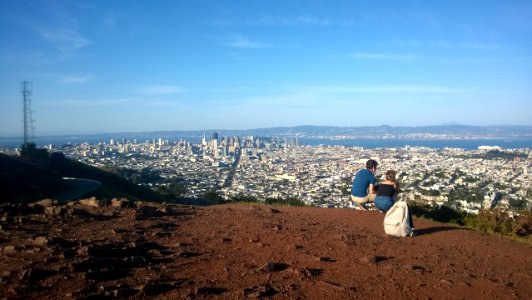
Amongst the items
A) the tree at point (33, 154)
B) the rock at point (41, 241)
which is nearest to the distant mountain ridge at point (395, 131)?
the tree at point (33, 154)

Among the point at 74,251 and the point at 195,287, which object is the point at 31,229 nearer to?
the point at 74,251

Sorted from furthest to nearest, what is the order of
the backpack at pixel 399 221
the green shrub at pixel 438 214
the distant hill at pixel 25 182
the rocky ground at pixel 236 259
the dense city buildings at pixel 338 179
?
the distant hill at pixel 25 182
the dense city buildings at pixel 338 179
the green shrub at pixel 438 214
the backpack at pixel 399 221
the rocky ground at pixel 236 259

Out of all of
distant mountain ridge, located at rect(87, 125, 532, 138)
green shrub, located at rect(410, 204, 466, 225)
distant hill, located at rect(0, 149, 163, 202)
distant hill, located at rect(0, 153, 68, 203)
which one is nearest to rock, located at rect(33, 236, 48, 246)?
green shrub, located at rect(410, 204, 466, 225)

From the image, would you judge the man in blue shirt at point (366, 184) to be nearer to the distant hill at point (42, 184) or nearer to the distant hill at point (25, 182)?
the distant hill at point (42, 184)

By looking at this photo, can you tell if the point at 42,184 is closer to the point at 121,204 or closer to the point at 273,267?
the point at 121,204

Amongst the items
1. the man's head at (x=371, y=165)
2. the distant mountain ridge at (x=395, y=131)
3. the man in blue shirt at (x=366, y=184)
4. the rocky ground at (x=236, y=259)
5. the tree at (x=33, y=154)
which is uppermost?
the distant mountain ridge at (x=395, y=131)

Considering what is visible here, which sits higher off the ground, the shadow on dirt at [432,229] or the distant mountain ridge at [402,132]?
the distant mountain ridge at [402,132]

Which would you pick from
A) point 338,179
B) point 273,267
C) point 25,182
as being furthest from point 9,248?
point 338,179
